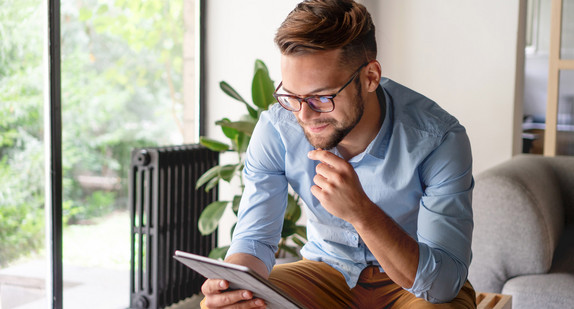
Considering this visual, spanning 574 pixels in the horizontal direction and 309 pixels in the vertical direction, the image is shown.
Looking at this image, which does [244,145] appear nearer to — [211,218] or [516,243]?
[211,218]

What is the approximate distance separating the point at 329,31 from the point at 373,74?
15 cm

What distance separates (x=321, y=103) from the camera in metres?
1.36

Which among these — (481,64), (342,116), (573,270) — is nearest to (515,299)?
(573,270)

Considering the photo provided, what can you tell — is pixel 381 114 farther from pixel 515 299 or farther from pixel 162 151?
pixel 162 151

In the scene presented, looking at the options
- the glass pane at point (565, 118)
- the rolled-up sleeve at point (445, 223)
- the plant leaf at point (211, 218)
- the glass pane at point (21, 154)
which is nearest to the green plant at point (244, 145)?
the plant leaf at point (211, 218)

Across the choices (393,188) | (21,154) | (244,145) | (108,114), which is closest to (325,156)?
(393,188)

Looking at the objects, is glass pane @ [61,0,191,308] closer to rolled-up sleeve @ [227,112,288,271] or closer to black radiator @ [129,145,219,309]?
black radiator @ [129,145,219,309]

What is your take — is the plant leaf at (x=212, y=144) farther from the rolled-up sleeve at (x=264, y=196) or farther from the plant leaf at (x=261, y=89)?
the rolled-up sleeve at (x=264, y=196)

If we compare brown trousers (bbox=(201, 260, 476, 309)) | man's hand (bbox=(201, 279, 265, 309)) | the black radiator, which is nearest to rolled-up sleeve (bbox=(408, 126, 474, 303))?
brown trousers (bbox=(201, 260, 476, 309))

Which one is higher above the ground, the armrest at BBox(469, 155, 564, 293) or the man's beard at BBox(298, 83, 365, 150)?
the man's beard at BBox(298, 83, 365, 150)

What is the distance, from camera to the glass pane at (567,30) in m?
3.32

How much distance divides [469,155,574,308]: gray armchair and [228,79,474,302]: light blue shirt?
0.79 m

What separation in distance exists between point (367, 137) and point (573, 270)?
3.80ft

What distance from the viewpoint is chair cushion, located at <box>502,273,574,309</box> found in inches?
79.7
